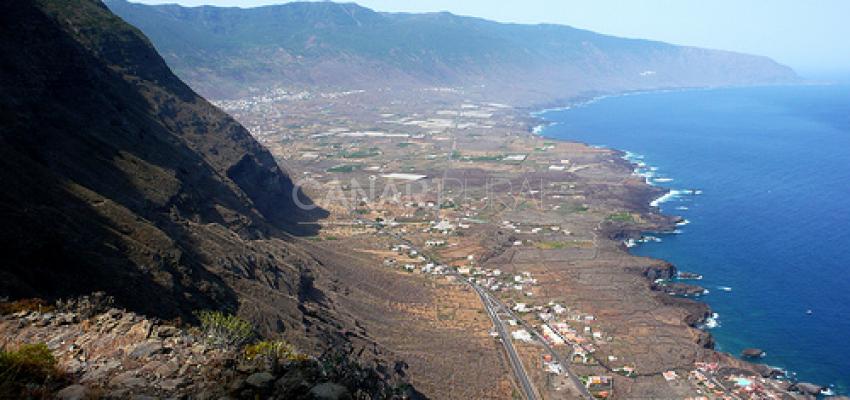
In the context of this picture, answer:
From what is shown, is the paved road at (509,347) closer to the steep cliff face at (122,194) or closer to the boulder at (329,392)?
the steep cliff face at (122,194)

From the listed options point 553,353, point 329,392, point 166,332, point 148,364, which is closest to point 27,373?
point 148,364

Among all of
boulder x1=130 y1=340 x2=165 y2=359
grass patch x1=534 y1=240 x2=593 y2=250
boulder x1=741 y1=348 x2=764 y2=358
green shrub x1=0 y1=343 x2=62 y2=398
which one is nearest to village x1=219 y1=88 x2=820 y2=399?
grass patch x1=534 y1=240 x2=593 y2=250

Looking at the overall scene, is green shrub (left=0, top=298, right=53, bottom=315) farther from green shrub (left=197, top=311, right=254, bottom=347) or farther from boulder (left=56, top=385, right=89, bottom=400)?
boulder (left=56, top=385, right=89, bottom=400)

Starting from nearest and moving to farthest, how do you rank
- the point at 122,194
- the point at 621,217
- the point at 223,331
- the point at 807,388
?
the point at 223,331, the point at 122,194, the point at 807,388, the point at 621,217

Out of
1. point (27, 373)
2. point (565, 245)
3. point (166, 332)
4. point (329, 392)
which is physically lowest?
point (565, 245)

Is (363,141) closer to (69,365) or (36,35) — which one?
(36,35)

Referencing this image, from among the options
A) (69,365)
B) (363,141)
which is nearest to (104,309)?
(69,365)

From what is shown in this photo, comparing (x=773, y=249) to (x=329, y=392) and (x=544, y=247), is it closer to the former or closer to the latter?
(x=544, y=247)
